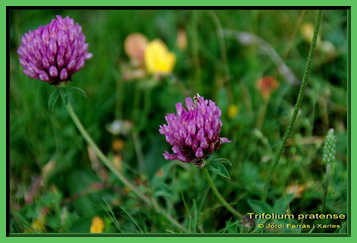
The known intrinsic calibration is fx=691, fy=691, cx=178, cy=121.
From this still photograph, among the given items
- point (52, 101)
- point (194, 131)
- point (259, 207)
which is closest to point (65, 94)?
point (52, 101)

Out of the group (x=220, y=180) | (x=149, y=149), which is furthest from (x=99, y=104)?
(x=220, y=180)

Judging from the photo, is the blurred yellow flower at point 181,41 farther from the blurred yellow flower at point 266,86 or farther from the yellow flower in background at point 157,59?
the blurred yellow flower at point 266,86

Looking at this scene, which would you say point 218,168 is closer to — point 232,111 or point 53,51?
point 53,51

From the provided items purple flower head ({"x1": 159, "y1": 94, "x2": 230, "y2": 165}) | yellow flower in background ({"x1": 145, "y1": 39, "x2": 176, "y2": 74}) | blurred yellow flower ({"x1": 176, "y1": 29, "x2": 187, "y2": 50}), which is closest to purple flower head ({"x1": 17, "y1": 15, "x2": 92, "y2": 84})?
purple flower head ({"x1": 159, "y1": 94, "x2": 230, "y2": 165})

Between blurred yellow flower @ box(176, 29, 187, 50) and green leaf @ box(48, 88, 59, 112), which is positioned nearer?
green leaf @ box(48, 88, 59, 112)

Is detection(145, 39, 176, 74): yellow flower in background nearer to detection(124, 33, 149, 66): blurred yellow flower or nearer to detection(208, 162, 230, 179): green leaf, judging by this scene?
detection(124, 33, 149, 66): blurred yellow flower

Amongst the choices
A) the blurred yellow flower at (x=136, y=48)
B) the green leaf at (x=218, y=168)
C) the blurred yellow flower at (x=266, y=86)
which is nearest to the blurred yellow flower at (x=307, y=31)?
the blurred yellow flower at (x=266, y=86)
